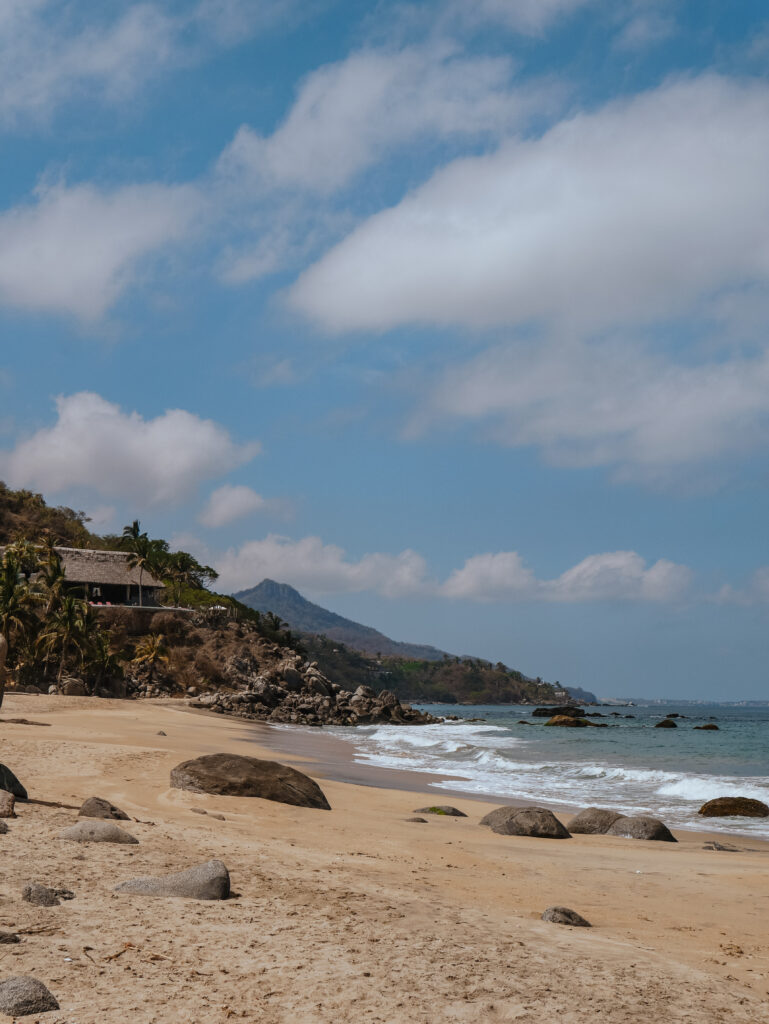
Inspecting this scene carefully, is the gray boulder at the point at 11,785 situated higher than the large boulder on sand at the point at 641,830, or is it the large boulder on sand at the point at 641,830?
the gray boulder at the point at 11,785

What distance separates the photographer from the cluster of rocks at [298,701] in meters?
61.2

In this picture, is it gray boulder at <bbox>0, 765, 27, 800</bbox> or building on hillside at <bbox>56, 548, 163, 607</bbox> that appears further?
building on hillside at <bbox>56, 548, 163, 607</bbox>

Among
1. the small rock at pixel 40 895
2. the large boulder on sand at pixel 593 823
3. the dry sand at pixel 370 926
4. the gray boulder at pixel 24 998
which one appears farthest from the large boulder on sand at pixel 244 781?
the gray boulder at pixel 24 998

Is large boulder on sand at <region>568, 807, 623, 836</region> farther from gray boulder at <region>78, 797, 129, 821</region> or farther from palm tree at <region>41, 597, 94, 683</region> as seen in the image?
palm tree at <region>41, 597, 94, 683</region>

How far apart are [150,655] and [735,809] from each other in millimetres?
51825

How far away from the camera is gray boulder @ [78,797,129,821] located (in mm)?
10125

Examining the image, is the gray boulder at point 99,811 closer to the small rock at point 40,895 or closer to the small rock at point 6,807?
the small rock at point 6,807

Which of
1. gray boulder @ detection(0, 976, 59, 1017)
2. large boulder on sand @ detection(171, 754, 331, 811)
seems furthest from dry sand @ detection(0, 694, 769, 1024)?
large boulder on sand @ detection(171, 754, 331, 811)

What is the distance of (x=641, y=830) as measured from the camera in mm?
14508

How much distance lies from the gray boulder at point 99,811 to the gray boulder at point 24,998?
5.79 m

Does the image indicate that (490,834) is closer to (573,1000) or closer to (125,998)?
(573,1000)

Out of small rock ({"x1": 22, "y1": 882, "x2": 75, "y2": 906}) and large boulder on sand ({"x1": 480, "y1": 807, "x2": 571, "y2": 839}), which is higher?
small rock ({"x1": 22, "y1": 882, "x2": 75, "y2": 906})

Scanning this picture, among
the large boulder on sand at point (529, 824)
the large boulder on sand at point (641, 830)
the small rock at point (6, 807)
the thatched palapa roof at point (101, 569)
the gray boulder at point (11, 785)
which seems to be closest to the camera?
the small rock at point (6, 807)

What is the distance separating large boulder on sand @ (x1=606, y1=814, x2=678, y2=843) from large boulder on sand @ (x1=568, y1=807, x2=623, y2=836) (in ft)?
0.34
